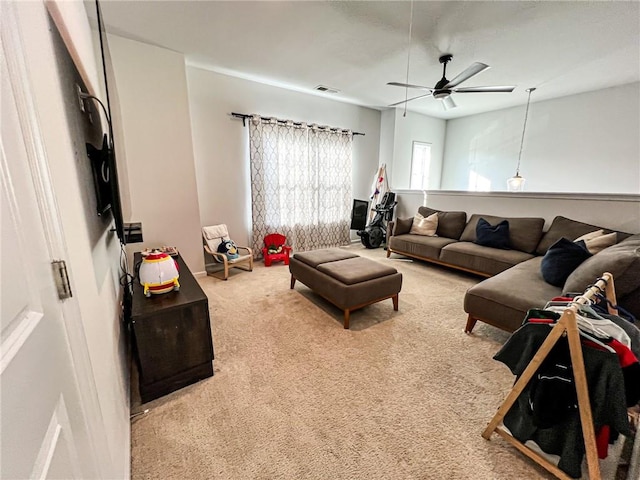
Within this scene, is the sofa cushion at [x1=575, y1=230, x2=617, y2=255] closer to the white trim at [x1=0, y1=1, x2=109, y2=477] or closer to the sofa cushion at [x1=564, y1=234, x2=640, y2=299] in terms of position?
the sofa cushion at [x1=564, y1=234, x2=640, y2=299]

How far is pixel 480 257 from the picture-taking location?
334 cm

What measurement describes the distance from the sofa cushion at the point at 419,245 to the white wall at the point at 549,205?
0.73 m

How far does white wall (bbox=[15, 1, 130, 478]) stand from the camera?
0.71 meters

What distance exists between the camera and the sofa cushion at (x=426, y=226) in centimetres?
432

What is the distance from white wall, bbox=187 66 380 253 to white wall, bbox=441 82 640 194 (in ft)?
12.1

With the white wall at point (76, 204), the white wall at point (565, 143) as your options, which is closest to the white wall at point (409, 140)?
the white wall at point (565, 143)

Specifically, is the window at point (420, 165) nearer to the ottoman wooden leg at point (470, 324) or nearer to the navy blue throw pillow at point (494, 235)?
the navy blue throw pillow at point (494, 235)

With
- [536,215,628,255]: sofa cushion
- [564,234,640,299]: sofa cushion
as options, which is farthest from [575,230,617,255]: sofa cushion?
[564,234,640,299]: sofa cushion

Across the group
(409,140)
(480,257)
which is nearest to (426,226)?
(480,257)

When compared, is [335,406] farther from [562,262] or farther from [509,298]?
[562,262]

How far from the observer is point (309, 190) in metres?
4.63

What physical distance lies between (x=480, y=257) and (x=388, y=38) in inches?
106

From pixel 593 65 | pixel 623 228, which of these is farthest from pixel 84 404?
pixel 593 65

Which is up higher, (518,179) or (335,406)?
(518,179)
